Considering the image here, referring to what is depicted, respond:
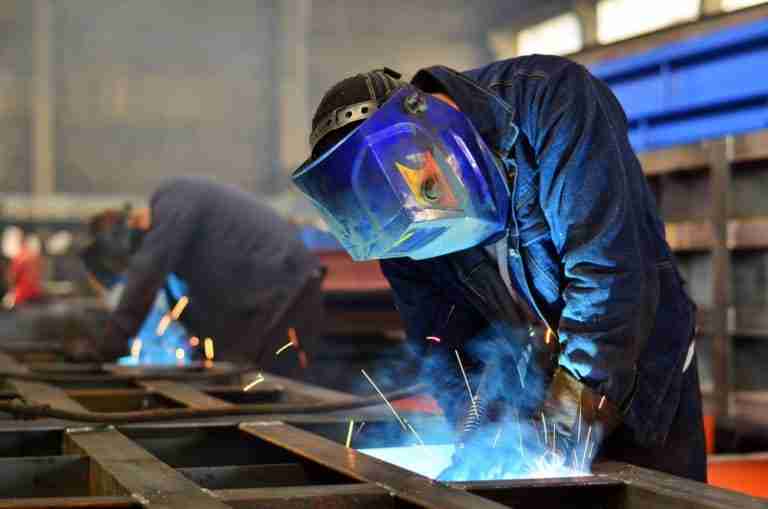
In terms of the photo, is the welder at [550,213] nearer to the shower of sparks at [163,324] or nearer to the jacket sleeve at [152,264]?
the jacket sleeve at [152,264]

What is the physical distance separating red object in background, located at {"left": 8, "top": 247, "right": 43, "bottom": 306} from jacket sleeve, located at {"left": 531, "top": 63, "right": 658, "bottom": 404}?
10.6 metres

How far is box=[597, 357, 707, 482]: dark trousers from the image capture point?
1.87 m

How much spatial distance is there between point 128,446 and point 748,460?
2573mm

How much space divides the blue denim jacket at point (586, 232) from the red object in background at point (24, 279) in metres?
10.5

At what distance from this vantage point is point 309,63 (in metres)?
14.8

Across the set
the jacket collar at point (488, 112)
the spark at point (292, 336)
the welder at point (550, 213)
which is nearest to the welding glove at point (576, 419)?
the welder at point (550, 213)

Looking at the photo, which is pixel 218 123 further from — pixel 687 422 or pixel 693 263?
pixel 687 422

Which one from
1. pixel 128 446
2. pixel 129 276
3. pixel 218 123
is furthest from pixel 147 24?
pixel 128 446

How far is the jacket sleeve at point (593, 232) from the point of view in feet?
5.64

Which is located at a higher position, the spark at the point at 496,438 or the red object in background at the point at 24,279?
the spark at the point at 496,438

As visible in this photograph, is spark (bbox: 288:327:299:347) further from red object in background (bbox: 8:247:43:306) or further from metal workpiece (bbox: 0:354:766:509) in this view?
red object in background (bbox: 8:247:43:306)

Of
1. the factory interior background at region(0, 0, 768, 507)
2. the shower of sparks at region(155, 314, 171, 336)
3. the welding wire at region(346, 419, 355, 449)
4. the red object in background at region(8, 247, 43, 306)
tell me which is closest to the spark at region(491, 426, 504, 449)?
the welding wire at region(346, 419, 355, 449)

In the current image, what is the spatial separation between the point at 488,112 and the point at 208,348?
8.96 ft

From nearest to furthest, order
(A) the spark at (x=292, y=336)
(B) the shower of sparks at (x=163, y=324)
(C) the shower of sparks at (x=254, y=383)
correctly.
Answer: (C) the shower of sparks at (x=254, y=383)
(A) the spark at (x=292, y=336)
(B) the shower of sparks at (x=163, y=324)
